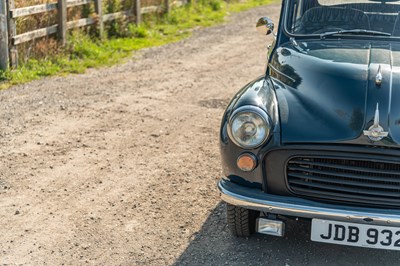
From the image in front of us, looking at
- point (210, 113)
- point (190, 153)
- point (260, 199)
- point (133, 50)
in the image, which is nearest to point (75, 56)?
point (133, 50)

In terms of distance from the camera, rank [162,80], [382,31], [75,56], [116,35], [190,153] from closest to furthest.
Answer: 1. [382,31]
2. [190,153]
3. [162,80]
4. [75,56]
5. [116,35]

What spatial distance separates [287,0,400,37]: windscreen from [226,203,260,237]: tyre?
1709 mm

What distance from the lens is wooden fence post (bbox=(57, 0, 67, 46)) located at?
35.9 ft

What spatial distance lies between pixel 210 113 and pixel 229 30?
261 inches

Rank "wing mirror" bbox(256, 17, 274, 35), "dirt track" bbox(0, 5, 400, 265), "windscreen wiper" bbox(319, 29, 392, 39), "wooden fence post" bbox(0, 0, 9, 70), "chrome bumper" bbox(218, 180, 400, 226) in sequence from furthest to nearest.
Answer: "wooden fence post" bbox(0, 0, 9, 70) → "wing mirror" bbox(256, 17, 274, 35) → "windscreen wiper" bbox(319, 29, 392, 39) → "dirt track" bbox(0, 5, 400, 265) → "chrome bumper" bbox(218, 180, 400, 226)

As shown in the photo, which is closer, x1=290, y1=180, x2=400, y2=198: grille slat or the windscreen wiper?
x1=290, y1=180, x2=400, y2=198: grille slat

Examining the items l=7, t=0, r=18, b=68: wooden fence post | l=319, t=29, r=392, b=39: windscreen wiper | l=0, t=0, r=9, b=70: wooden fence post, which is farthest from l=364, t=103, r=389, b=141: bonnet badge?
l=7, t=0, r=18, b=68: wooden fence post

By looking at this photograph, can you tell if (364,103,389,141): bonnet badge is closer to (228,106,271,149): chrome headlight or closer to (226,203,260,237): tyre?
(228,106,271,149): chrome headlight

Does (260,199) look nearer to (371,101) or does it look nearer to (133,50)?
(371,101)

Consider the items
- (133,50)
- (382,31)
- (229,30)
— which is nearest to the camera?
(382,31)

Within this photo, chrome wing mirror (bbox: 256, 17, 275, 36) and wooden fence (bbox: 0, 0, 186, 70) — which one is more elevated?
chrome wing mirror (bbox: 256, 17, 275, 36)

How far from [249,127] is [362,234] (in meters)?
0.99

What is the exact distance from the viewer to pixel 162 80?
9.95 m

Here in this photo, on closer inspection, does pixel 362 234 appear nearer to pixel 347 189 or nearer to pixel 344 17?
pixel 347 189
